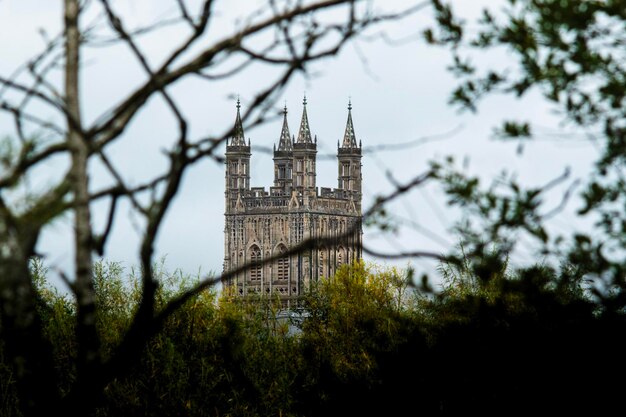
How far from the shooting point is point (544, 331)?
1072cm

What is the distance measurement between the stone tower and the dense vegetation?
57438 millimetres

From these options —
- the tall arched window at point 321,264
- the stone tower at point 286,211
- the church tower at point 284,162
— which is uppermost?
the church tower at point 284,162

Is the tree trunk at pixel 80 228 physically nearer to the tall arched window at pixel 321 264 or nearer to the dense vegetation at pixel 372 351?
the dense vegetation at pixel 372 351

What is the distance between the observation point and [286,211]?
333 ft

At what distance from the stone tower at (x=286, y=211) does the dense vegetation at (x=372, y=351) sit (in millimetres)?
57438

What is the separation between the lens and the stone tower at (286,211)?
99.1 m

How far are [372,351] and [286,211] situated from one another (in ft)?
268

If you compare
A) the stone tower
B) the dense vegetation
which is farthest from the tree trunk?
the stone tower

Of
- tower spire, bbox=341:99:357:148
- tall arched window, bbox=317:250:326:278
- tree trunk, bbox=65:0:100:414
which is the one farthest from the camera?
tall arched window, bbox=317:250:326:278

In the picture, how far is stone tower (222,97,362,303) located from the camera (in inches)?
3900

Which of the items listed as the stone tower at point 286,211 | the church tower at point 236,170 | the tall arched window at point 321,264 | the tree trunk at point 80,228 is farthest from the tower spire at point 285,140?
the tree trunk at point 80,228

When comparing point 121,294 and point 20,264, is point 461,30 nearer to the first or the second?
point 20,264

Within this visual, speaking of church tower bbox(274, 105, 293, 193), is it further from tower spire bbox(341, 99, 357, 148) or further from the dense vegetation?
the dense vegetation

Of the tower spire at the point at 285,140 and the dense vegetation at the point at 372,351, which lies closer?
the dense vegetation at the point at 372,351
